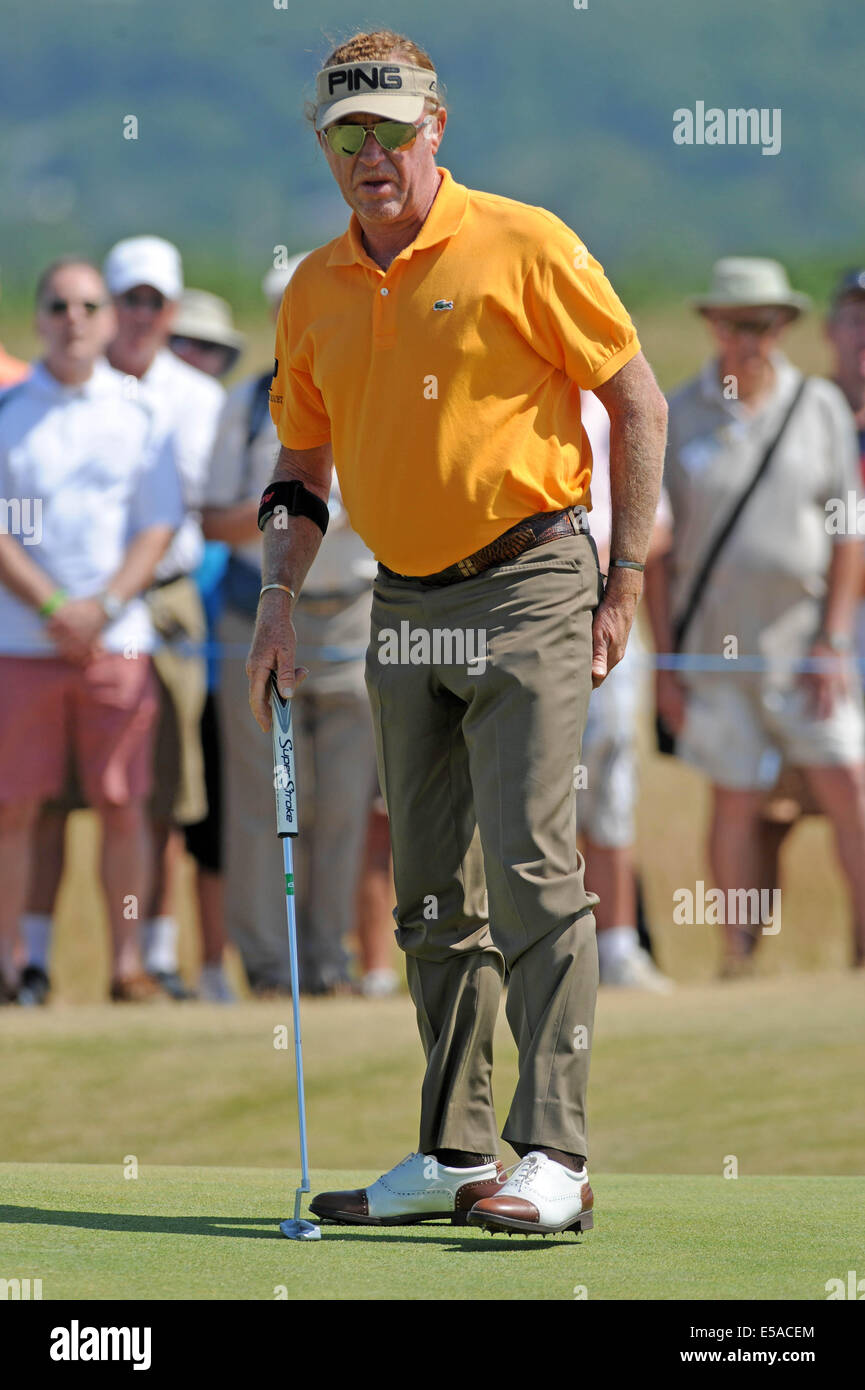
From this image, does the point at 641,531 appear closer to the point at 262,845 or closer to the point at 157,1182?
the point at 157,1182

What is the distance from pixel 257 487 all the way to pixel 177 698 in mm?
1000

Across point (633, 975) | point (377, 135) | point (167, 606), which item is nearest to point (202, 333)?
point (167, 606)

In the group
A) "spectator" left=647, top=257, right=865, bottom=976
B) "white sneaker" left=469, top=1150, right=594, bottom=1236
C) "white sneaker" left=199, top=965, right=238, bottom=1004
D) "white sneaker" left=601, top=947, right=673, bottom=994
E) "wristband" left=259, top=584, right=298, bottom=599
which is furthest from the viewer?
"spectator" left=647, top=257, right=865, bottom=976

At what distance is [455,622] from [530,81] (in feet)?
321

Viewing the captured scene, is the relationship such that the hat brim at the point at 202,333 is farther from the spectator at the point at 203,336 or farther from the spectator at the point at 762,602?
the spectator at the point at 762,602

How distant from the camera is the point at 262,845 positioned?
9211mm

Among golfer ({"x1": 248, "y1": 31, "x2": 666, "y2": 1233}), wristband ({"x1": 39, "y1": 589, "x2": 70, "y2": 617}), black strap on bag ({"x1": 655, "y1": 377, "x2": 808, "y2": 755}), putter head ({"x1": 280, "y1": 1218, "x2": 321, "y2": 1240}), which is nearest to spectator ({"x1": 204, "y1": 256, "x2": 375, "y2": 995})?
wristband ({"x1": 39, "y1": 589, "x2": 70, "y2": 617})

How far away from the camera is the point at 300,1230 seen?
4512 millimetres

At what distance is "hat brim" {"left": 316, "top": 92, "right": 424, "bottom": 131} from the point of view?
461 centimetres

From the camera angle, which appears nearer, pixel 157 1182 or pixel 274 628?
pixel 274 628

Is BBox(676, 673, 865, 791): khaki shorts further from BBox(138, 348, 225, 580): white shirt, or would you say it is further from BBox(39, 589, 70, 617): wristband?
BBox(39, 589, 70, 617): wristband

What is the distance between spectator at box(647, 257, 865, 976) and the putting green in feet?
13.8

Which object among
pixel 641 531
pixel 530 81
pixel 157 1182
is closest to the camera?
pixel 641 531
